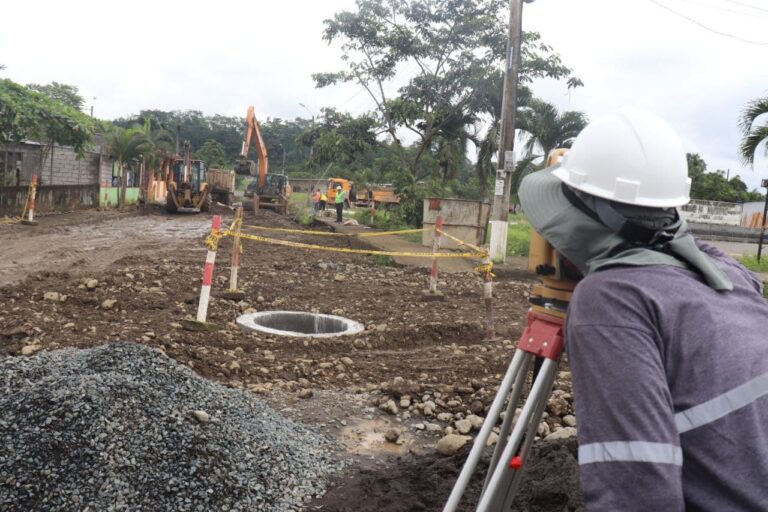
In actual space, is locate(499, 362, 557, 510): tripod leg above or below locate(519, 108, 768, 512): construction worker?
below

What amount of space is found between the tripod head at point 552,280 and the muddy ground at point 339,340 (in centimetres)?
161

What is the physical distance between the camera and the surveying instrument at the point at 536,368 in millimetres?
1593

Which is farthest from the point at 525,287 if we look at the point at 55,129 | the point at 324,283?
the point at 55,129

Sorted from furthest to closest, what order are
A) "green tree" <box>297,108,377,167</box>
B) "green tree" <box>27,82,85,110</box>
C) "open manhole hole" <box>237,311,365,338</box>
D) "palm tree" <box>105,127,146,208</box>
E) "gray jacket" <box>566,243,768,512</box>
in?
"green tree" <box>27,82,85,110</box> → "palm tree" <box>105,127,146,208</box> → "green tree" <box>297,108,377,167</box> → "open manhole hole" <box>237,311,365,338</box> → "gray jacket" <box>566,243,768,512</box>

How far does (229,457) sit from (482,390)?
2150 millimetres

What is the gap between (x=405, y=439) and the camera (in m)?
4.43

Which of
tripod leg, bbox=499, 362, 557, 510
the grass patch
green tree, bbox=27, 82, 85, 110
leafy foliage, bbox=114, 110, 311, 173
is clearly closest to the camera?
tripod leg, bbox=499, 362, 557, 510

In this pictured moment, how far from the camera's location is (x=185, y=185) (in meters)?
25.4

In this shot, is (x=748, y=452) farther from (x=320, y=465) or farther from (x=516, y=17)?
(x=516, y=17)

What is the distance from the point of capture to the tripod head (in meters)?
1.67

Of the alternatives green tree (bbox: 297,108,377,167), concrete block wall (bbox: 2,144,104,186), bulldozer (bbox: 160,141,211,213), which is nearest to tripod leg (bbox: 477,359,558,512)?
green tree (bbox: 297,108,377,167)

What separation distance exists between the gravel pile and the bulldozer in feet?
71.0

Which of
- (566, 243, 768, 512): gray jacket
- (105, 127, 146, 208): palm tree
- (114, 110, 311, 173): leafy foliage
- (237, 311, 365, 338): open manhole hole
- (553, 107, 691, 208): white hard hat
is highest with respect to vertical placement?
(114, 110, 311, 173): leafy foliage

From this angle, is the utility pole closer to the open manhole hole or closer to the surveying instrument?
the open manhole hole
